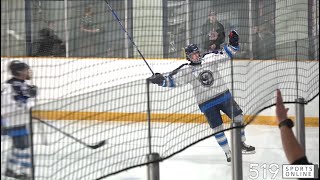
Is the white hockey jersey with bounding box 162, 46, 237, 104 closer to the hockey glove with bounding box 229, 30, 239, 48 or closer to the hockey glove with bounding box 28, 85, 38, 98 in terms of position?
the hockey glove with bounding box 229, 30, 239, 48

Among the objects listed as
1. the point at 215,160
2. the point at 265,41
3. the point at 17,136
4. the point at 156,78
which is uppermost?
the point at 265,41

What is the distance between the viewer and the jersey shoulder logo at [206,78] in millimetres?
3943

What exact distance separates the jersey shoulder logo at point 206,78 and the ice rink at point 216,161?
600 millimetres

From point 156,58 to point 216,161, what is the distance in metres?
1.51

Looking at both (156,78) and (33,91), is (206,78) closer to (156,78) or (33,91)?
(156,78)

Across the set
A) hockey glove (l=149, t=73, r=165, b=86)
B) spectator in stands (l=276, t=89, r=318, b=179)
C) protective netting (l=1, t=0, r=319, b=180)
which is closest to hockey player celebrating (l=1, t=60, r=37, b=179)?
protective netting (l=1, t=0, r=319, b=180)

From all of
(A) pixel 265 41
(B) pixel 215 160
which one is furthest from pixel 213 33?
(B) pixel 215 160

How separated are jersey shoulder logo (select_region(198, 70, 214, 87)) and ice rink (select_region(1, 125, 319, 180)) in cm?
60

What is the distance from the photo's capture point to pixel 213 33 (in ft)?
14.3

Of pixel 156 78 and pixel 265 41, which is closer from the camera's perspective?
pixel 156 78

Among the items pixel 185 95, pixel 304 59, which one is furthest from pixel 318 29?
pixel 185 95

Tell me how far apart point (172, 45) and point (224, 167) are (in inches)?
53.3

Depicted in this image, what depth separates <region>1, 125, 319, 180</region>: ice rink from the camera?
12.2 ft

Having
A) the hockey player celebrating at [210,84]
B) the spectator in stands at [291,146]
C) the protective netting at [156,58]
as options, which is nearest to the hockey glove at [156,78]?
the protective netting at [156,58]
